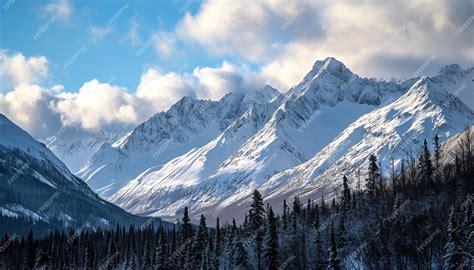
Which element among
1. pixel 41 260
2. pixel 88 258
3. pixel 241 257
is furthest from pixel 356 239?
pixel 41 260

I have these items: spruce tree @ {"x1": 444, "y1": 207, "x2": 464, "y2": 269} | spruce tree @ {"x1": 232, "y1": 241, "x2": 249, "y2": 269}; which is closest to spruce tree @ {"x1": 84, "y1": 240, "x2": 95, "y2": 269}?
spruce tree @ {"x1": 232, "y1": 241, "x2": 249, "y2": 269}

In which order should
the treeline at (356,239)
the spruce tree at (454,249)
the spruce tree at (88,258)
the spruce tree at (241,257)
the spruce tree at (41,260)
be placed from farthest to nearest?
the spruce tree at (88,258) < the spruce tree at (41,260) < the spruce tree at (241,257) < the treeline at (356,239) < the spruce tree at (454,249)

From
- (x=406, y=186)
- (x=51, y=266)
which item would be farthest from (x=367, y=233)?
(x=51, y=266)

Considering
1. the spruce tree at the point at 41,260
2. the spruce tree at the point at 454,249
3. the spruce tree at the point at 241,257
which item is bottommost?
the spruce tree at the point at 454,249

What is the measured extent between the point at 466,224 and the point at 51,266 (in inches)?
5118

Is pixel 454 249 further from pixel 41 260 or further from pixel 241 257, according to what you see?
pixel 41 260

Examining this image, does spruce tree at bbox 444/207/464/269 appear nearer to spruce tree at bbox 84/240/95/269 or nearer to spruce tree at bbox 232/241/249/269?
spruce tree at bbox 232/241/249/269

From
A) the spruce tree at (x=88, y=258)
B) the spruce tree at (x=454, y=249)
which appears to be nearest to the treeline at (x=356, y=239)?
the spruce tree at (x=88, y=258)

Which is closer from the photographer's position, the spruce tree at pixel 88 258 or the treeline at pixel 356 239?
the treeline at pixel 356 239

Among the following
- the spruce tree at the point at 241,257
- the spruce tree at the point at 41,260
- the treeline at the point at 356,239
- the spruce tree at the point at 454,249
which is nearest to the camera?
the spruce tree at the point at 454,249

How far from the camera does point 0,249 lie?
190 metres

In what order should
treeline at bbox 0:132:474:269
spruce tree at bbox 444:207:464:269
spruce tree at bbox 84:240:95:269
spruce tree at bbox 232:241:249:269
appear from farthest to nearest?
spruce tree at bbox 84:240:95:269 → spruce tree at bbox 232:241:249:269 → treeline at bbox 0:132:474:269 → spruce tree at bbox 444:207:464:269

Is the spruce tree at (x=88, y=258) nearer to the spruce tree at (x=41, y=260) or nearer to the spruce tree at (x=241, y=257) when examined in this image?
the spruce tree at (x=41, y=260)

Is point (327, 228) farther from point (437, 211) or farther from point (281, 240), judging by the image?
point (437, 211)
